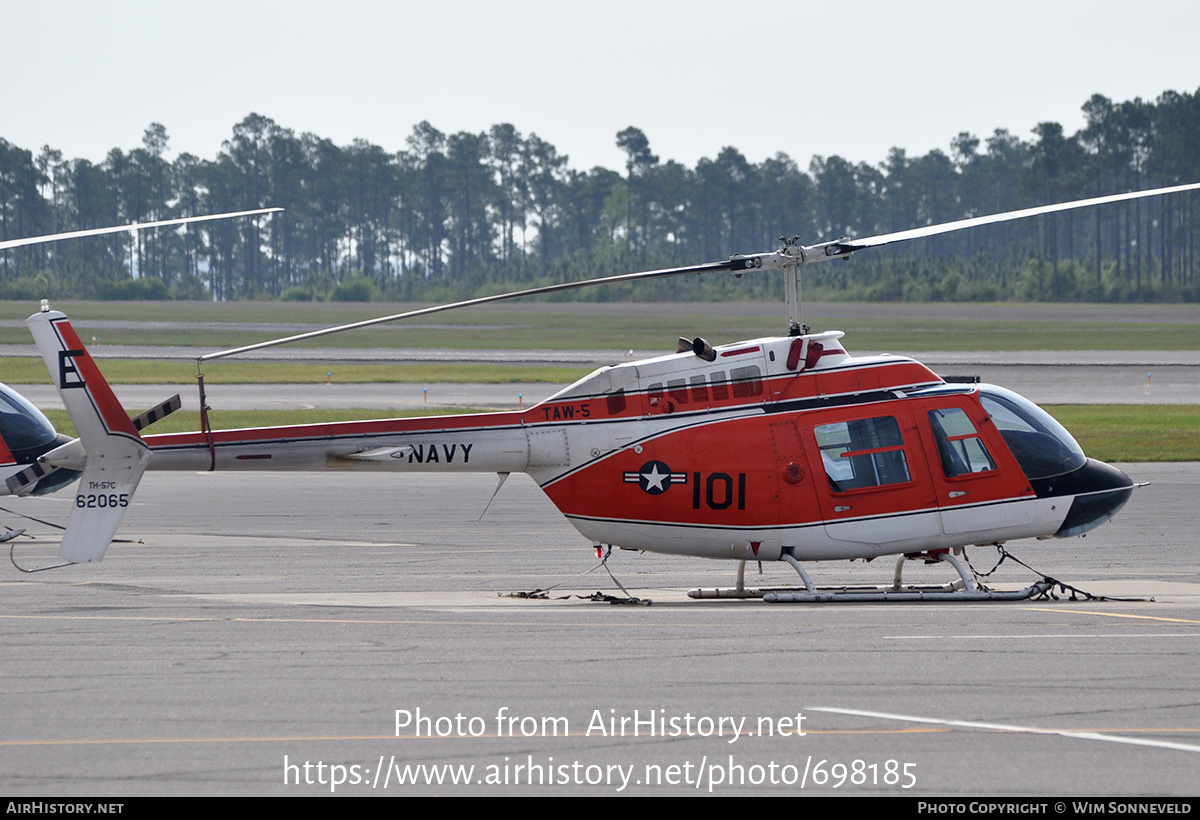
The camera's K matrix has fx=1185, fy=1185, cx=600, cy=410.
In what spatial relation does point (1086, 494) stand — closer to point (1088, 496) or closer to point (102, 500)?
point (1088, 496)

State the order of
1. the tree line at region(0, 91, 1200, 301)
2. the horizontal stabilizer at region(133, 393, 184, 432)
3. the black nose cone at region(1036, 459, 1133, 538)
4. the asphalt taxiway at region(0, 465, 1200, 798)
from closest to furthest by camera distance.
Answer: the asphalt taxiway at region(0, 465, 1200, 798), the horizontal stabilizer at region(133, 393, 184, 432), the black nose cone at region(1036, 459, 1133, 538), the tree line at region(0, 91, 1200, 301)

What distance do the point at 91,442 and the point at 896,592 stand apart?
28.2 ft

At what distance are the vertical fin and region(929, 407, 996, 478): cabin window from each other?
327 inches

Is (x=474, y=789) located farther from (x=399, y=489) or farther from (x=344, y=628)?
(x=399, y=489)

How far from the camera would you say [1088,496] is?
12.6 m

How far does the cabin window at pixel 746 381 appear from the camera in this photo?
12555 mm

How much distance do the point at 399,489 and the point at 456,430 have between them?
1041 cm

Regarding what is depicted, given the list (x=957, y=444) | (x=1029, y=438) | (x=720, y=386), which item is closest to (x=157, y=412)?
(x=720, y=386)

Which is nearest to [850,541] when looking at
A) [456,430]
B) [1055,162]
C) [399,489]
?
[456,430]

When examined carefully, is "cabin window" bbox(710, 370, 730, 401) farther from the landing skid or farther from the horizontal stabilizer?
the horizontal stabilizer

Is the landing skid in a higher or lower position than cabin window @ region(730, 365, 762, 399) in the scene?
lower

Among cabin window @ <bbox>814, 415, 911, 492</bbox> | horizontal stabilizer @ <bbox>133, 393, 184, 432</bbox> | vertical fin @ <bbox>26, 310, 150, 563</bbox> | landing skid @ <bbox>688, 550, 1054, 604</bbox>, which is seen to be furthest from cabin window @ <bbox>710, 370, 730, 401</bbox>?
vertical fin @ <bbox>26, 310, 150, 563</bbox>

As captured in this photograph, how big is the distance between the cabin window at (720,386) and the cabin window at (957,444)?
7.06 feet

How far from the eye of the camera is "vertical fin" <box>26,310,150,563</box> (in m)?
11.9
